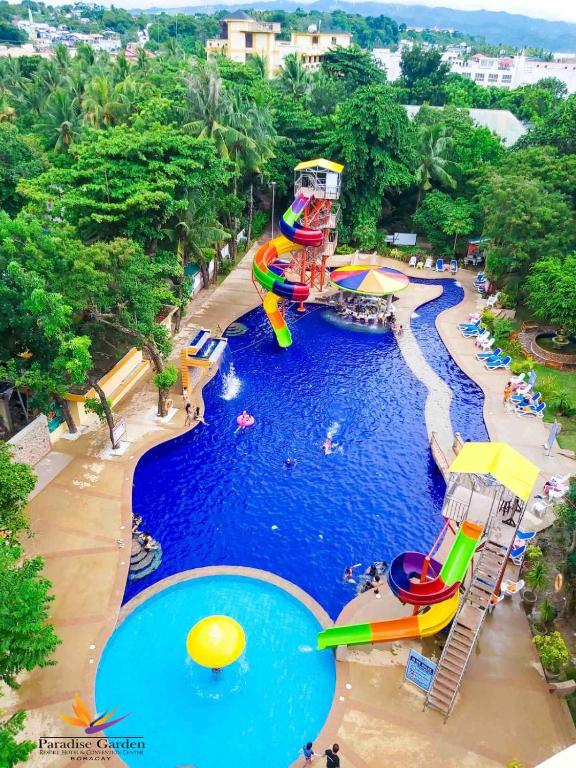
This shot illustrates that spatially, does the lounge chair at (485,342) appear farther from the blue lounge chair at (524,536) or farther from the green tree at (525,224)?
the blue lounge chair at (524,536)

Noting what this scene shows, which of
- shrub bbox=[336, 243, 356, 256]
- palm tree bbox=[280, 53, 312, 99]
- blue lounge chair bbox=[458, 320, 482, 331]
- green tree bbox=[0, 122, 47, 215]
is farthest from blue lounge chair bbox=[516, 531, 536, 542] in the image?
palm tree bbox=[280, 53, 312, 99]

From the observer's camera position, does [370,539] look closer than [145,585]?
No

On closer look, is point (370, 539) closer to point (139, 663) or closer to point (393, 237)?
point (139, 663)

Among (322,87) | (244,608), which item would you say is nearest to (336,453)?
(244,608)

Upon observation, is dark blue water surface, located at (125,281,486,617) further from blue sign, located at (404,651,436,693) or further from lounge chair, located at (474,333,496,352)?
blue sign, located at (404,651,436,693)

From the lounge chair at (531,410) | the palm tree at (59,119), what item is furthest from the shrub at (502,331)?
the palm tree at (59,119)

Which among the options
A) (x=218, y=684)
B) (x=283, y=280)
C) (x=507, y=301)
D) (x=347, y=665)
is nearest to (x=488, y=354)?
(x=507, y=301)
